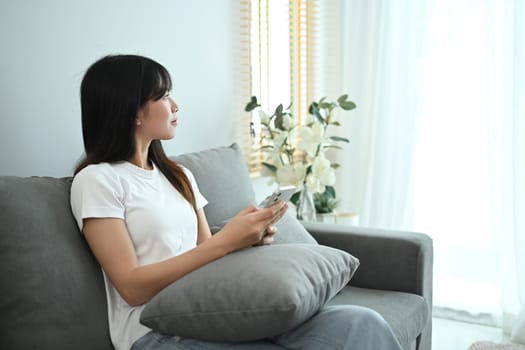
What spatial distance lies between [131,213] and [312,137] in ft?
4.29

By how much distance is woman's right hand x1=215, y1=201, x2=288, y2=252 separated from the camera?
5.47ft

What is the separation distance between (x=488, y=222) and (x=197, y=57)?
1.59 meters

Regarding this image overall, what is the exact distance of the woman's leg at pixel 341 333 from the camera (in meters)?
1.56

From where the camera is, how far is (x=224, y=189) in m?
2.30

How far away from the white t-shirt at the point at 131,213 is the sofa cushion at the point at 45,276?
0.04 metres

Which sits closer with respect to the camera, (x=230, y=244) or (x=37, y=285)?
(x=37, y=285)

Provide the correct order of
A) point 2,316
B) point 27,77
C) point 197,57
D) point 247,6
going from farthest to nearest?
point 247,6, point 197,57, point 27,77, point 2,316

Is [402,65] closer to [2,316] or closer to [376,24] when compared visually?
[376,24]

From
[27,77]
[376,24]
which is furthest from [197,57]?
[376,24]

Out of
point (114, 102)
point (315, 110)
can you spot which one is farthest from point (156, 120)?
point (315, 110)

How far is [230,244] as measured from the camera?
1.66 metres

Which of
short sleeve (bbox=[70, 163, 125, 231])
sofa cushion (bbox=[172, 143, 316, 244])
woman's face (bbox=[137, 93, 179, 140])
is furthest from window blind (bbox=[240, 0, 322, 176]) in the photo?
short sleeve (bbox=[70, 163, 125, 231])

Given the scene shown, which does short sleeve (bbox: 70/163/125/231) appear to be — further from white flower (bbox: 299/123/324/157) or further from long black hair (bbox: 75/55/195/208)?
white flower (bbox: 299/123/324/157)

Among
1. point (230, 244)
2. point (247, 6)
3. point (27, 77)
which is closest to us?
point (230, 244)
